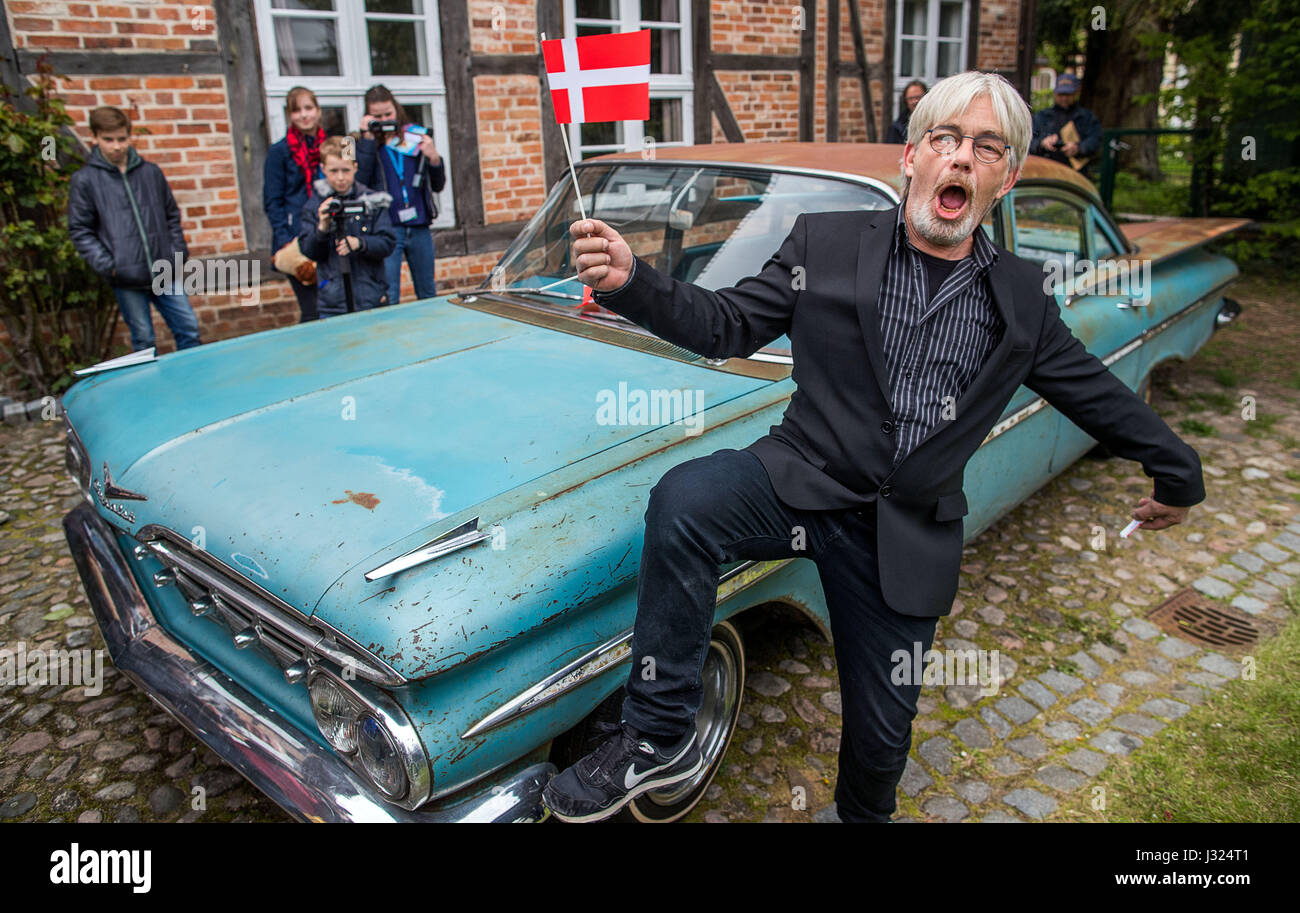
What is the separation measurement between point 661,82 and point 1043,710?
24.1 ft

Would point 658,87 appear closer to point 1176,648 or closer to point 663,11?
point 663,11

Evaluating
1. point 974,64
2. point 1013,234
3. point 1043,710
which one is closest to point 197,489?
point 1043,710

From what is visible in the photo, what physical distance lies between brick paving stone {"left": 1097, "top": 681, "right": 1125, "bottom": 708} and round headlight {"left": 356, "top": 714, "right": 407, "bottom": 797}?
7.90ft

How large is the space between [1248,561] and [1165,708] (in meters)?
1.35

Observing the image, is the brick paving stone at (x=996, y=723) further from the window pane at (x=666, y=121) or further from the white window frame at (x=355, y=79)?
the window pane at (x=666, y=121)

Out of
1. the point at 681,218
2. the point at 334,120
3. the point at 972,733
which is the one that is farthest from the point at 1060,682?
the point at 334,120

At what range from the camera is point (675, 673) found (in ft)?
6.24

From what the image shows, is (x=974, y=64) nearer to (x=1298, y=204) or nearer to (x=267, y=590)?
(x=1298, y=204)

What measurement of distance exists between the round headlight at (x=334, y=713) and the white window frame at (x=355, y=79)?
5.68m

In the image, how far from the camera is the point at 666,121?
905 cm

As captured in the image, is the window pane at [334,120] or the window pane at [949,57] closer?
the window pane at [334,120]

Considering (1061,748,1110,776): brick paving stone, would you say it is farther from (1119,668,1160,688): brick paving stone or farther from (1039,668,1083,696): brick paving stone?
(1119,668,1160,688): brick paving stone

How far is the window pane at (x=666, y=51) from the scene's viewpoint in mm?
8891

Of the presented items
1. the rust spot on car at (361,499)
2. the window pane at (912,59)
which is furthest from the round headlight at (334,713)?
the window pane at (912,59)
